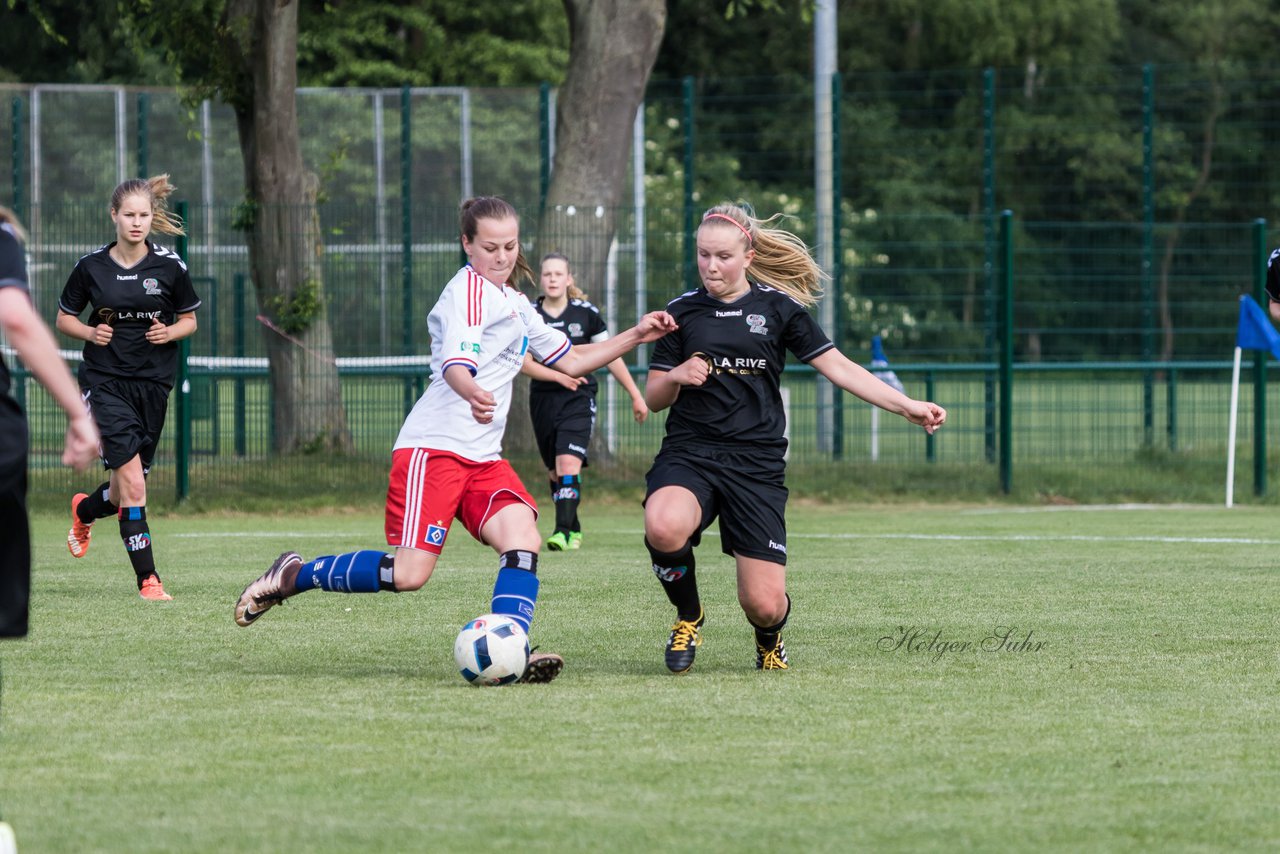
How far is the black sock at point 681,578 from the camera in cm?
679

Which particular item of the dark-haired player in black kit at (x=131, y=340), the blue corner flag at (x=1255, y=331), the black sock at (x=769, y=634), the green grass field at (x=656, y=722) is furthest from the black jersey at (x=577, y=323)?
the blue corner flag at (x=1255, y=331)

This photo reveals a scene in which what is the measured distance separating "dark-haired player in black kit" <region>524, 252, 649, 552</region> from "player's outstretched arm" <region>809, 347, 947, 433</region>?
4.89 m

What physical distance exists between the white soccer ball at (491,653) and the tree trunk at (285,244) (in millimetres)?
9631

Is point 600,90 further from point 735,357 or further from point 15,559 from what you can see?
point 15,559

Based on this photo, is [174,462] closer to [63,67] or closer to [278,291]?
[278,291]

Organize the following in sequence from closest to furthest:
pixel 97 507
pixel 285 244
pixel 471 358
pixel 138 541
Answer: pixel 471 358, pixel 138 541, pixel 97 507, pixel 285 244

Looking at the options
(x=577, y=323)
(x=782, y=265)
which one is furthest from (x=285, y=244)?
(x=782, y=265)

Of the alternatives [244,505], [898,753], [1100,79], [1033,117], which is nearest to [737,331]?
[898,753]

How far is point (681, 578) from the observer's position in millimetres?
6859

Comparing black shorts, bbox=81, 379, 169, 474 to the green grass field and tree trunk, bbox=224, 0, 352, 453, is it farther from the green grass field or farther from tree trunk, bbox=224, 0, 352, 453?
tree trunk, bbox=224, 0, 352, 453

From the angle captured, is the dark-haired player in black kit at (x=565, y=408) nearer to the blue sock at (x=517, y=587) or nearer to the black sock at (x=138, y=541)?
the black sock at (x=138, y=541)

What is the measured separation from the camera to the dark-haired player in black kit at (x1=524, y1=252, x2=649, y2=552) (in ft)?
38.7

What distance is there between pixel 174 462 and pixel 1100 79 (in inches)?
1436

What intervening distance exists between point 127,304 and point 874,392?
4.17 metres
